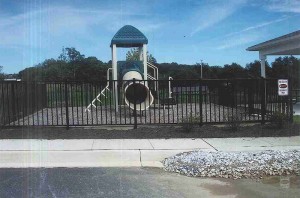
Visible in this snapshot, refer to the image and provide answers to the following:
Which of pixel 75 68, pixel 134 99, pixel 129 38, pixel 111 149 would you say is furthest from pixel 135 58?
pixel 111 149

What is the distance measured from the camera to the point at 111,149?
349 inches

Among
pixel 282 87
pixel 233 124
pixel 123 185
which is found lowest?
pixel 123 185

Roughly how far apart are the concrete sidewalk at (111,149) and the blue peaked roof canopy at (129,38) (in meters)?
8.10

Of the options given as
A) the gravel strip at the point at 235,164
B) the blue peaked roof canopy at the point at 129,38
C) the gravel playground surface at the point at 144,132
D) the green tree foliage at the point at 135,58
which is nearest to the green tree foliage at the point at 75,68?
the green tree foliage at the point at 135,58

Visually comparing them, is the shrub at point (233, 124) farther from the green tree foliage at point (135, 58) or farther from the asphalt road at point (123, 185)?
the green tree foliage at point (135, 58)

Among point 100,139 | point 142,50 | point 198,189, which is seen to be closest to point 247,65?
point 142,50

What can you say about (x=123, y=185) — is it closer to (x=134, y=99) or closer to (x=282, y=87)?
(x=134, y=99)

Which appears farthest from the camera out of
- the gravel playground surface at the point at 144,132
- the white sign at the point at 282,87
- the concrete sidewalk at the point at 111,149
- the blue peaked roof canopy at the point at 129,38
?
the blue peaked roof canopy at the point at 129,38

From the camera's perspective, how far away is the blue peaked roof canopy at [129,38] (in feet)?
57.4

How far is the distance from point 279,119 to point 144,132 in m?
3.40

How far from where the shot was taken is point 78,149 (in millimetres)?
8984

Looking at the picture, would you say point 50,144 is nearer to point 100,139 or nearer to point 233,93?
point 100,139

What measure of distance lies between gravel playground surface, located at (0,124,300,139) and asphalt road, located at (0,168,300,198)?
312 centimetres

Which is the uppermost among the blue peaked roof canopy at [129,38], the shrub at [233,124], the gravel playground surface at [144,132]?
the blue peaked roof canopy at [129,38]
